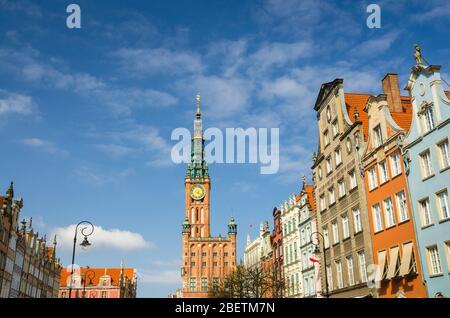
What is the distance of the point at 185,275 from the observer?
131 metres

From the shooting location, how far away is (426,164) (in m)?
26.5

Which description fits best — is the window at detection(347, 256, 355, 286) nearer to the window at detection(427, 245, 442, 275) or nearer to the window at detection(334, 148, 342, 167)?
the window at detection(334, 148, 342, 167)

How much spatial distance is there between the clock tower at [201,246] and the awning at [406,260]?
98.2 metres

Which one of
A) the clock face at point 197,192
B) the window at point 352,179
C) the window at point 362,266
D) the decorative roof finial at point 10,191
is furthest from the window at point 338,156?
the clock face at point 197,192

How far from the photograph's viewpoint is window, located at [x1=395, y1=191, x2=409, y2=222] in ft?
92.8

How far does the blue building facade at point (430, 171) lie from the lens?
24391 millimetres

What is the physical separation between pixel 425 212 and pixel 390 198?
3688 millimetres

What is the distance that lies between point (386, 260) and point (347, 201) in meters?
7.09

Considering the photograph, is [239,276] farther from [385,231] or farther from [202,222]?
[202,222]

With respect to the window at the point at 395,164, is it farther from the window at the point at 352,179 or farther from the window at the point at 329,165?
the window at the point at 329,165

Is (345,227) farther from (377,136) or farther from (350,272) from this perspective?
(377,136)

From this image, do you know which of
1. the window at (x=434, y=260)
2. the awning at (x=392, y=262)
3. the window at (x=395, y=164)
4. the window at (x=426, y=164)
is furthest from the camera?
the window at (x=395, y=164)
